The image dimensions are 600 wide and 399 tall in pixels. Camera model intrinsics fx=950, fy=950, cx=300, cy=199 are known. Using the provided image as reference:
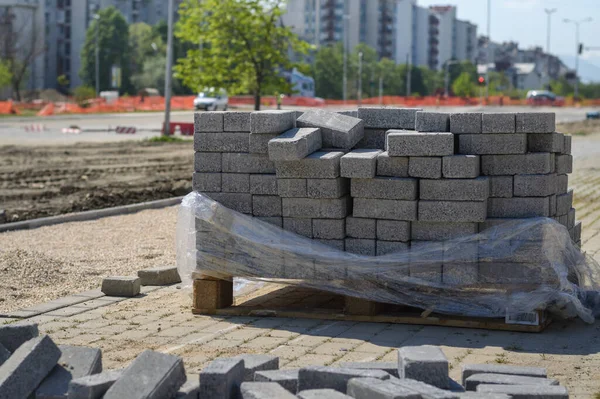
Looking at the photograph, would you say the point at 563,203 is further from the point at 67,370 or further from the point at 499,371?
the point at 67,370

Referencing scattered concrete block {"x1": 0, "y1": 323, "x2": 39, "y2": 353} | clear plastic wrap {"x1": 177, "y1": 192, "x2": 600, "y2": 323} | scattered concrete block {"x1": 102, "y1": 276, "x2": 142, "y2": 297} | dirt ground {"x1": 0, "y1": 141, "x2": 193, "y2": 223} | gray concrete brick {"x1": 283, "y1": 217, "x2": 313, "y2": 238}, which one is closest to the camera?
scattered concrete block {"x1": 0, "y1": 323, "x2": 39, "y2": 353}

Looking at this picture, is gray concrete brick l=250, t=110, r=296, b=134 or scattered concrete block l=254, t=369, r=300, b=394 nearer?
scattered concrete block l=254, t=369, r=300, b=394

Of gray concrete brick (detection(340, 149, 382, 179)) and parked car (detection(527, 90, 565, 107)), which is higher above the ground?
parked car (detection(527, 90, 565, 107))

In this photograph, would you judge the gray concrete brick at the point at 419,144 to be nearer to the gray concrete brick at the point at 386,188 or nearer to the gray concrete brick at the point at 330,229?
the gray concrete brick at the point at 386,188

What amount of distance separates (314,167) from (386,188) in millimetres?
662

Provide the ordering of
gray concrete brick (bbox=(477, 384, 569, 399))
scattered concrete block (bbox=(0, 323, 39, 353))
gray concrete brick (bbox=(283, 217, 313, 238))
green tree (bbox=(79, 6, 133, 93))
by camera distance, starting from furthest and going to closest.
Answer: green tree (bbox=(79, 6, 133, 93)) < gray concrete brick (bbox=(283, 217, 313, 238)) < scattered concrete block (bbox=(0, 323, 39, 353)) < gray concrete brick (bbox=(477, 384, 569, 399))

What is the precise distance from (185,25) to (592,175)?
43.8 feet

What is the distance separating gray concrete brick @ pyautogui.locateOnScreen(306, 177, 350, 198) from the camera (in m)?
8.34

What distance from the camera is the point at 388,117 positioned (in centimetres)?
894

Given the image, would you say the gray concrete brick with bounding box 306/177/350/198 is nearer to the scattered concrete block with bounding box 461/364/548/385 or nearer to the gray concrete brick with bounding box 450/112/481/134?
the gray concrete brick with bounding box 450/112/481/134

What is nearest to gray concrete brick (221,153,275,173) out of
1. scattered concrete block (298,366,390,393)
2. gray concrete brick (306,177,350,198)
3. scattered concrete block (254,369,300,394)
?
gray concrete brick (306,177,350,198)

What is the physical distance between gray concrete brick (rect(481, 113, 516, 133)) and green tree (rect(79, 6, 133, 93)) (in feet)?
333

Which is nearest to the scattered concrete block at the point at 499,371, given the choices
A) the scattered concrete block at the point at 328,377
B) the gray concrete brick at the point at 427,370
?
the gray concrete brick at the point at 427,370

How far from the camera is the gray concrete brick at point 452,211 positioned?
8.12 m
